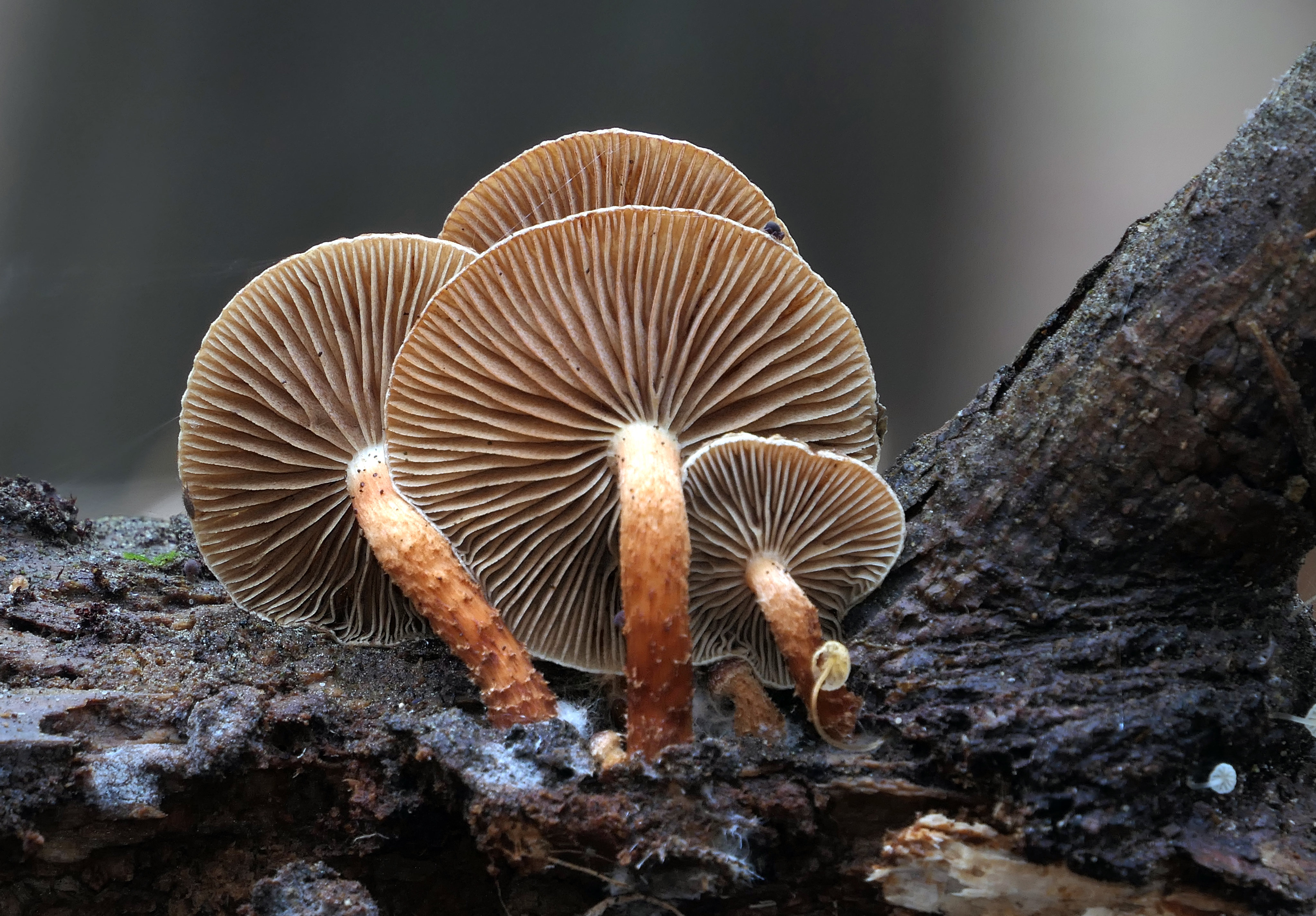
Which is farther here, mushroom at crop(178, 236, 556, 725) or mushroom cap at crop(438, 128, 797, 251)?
mushroom cap at crop(438, 128, 797, 251)

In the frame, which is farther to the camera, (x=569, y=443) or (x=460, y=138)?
(x=460, y=138)

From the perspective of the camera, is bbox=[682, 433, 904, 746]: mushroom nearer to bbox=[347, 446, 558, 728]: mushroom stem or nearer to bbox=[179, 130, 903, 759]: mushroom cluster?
bbox=[179, 130, 903, 759]: mushroom cluster

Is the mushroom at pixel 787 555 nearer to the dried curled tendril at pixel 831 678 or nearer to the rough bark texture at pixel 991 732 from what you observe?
the dried curled tendril at pixel 831 678

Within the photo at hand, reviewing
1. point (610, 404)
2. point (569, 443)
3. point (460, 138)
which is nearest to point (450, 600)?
point (569, 443)

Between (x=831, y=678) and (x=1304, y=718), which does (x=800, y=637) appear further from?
(x=1304, y=718)

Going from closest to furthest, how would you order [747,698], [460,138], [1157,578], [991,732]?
1. [991,732]
2. [1157,578]
3. [747,698]
4. [460,138]

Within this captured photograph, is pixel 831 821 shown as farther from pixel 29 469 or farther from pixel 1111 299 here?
pixel 29 469

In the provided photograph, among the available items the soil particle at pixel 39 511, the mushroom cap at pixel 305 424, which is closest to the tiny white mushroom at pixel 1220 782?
the mushroom cap at pixel 305 424

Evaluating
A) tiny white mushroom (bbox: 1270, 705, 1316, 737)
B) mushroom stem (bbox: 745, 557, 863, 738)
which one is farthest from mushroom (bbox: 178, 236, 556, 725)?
tiny white mushroom (bbox: 1270, 705, 1316, 737)
